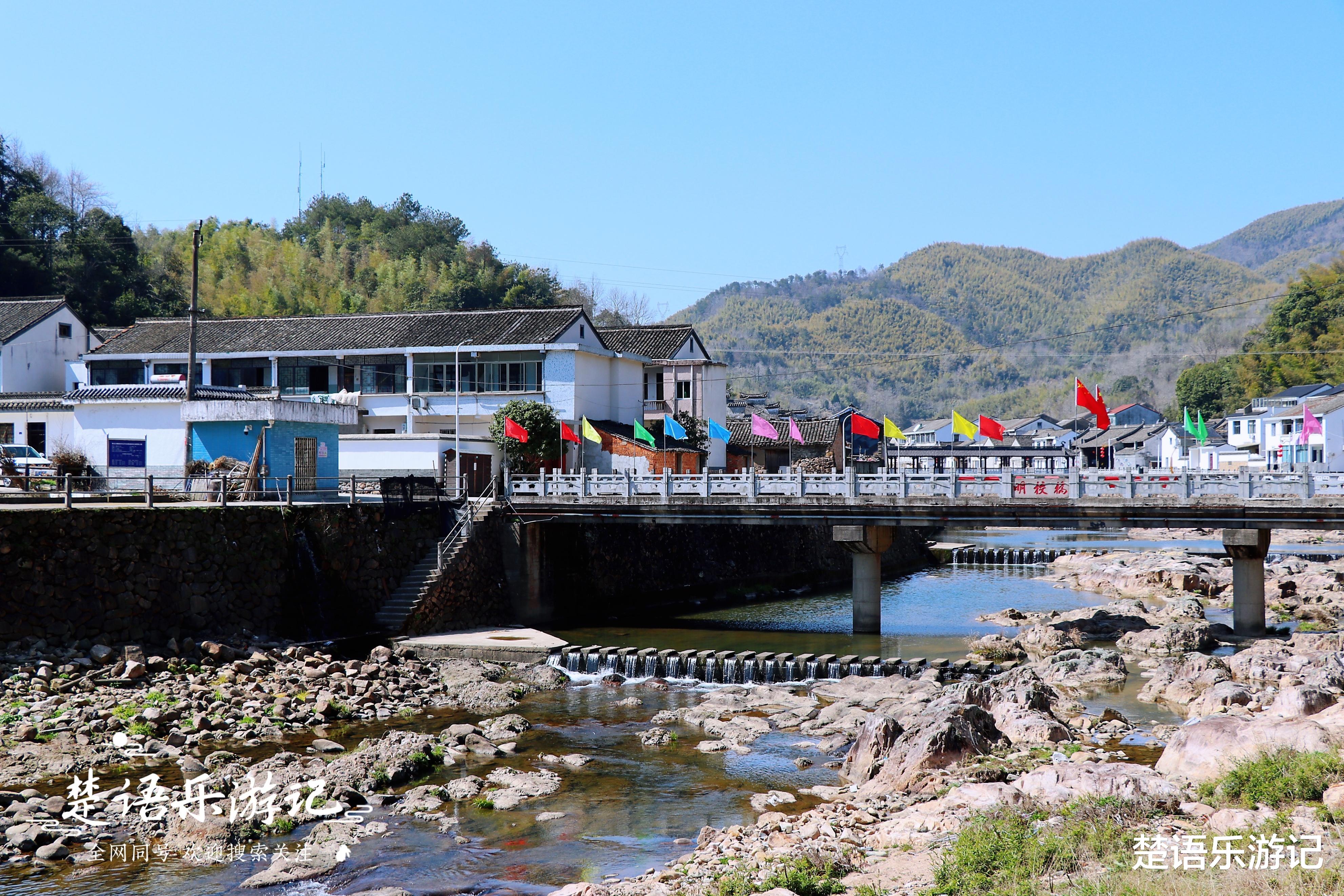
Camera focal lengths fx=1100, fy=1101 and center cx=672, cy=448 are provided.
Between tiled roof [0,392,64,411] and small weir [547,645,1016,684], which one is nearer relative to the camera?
small weir [547,645,1016,684]

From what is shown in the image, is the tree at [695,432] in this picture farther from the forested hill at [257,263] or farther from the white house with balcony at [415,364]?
the forested hill at [257,263]

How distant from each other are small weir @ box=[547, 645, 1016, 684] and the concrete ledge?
0.53 meters

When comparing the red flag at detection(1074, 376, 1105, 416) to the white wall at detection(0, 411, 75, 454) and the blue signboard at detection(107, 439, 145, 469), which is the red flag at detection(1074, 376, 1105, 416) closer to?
the blue signboard at detection(107, 439, 145, 469)

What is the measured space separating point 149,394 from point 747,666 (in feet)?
79.3

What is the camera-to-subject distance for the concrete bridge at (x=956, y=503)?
3266cm

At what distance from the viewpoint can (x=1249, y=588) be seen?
113 ft

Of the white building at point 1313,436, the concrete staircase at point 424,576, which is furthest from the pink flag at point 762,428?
the white building at point 1313,436

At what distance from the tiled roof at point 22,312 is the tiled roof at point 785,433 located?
124 feet

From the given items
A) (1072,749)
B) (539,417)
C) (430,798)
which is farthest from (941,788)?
(539,417)

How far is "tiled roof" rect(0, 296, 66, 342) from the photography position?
57000 mm

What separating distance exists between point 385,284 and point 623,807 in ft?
255

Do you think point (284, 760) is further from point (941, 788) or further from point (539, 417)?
point (539, 417)

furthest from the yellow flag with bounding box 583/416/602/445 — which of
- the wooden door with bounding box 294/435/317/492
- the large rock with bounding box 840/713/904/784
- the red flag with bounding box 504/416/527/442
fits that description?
the large rock with bounding box 840/713/904/784

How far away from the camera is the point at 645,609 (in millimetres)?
44125
